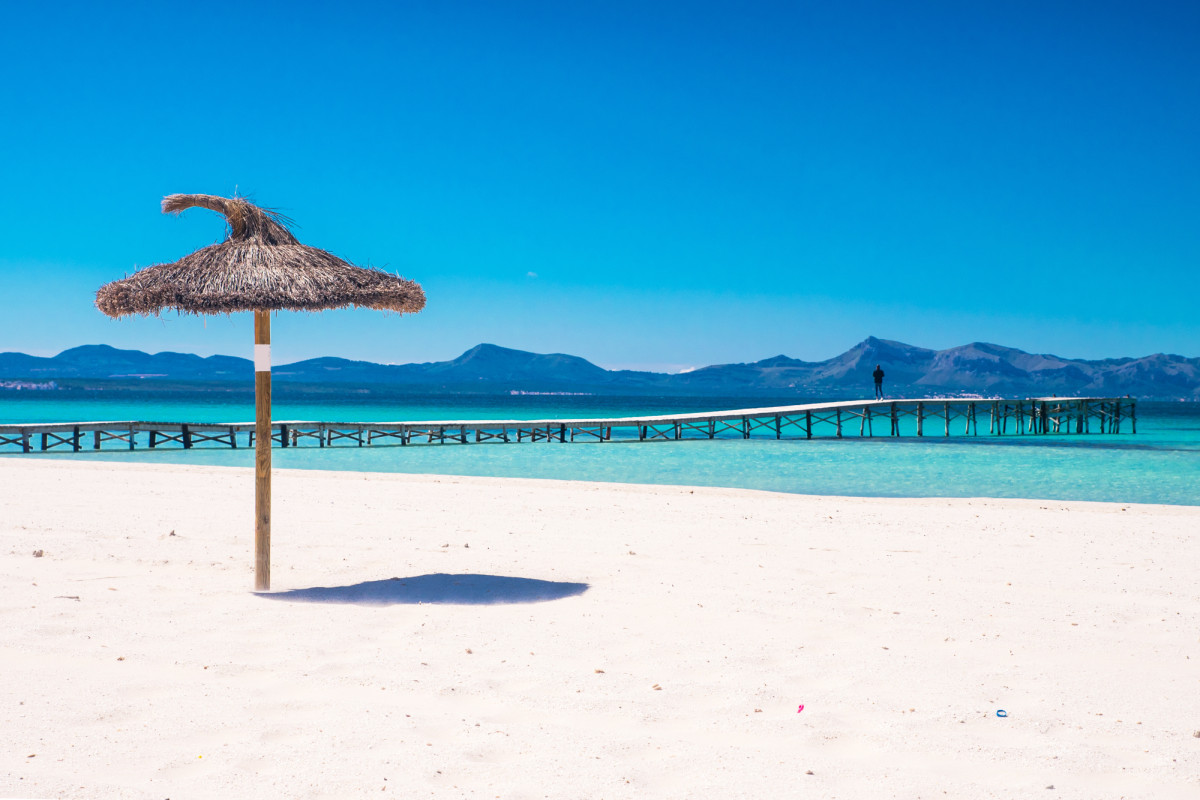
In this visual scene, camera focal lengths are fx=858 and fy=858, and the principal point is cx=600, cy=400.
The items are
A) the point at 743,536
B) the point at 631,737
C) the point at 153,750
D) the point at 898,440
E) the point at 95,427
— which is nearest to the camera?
the point at 153,750

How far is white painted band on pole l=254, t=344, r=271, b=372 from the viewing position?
586 cm

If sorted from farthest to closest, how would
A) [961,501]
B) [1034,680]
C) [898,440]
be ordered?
[898,440] → [961,501] → [1034,680]

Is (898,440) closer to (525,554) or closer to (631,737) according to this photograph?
(525,554)

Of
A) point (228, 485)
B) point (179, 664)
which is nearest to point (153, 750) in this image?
point (179, 664)

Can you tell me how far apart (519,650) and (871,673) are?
192cm

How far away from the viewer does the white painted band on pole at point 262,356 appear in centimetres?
586

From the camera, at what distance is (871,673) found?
4508mm

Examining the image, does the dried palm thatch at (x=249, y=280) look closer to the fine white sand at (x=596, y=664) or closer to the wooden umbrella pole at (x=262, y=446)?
the wooden umbrella pole at (x=262, y=446)

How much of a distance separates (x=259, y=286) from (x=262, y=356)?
0.54m

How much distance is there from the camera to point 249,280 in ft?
18.4

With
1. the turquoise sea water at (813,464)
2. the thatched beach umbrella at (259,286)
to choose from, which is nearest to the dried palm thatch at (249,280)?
the thatched beach umbrella at (259,286)

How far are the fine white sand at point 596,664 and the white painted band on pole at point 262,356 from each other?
1.61 metres

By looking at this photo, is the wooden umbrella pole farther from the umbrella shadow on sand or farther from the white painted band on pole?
the umbrella shadow on sand

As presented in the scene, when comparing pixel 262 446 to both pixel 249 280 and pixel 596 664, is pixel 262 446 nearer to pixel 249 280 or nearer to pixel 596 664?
pixel 249 280
